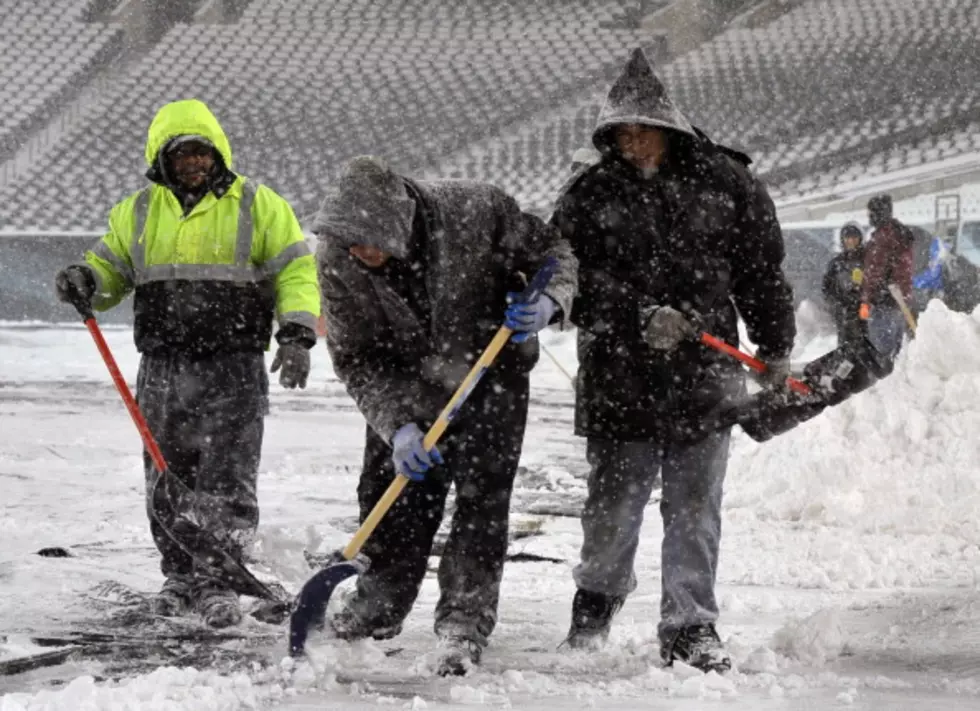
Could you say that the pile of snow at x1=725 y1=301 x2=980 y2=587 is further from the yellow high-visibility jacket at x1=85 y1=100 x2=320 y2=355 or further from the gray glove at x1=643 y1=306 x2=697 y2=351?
the yellow high-visibility jacket at x1=85 y1=100 x2=320 y2=355

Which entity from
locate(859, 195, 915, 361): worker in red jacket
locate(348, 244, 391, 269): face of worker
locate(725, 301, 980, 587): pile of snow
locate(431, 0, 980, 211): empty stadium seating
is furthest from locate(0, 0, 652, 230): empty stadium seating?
locate(348, 244, 391, 269): face of worker

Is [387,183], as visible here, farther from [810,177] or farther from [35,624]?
[810,177]

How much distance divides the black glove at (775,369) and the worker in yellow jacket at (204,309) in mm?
1086

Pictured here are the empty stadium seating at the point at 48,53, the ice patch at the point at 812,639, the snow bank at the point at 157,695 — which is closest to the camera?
the snow bank at the point at 157,695

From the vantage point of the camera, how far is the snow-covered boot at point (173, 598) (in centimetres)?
386

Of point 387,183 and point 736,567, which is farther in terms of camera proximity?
point 736,567

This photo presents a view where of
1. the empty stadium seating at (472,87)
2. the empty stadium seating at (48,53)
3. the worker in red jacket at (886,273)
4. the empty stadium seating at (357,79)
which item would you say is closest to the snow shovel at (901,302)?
the worker in red jacket at (886,273)

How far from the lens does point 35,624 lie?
12.1ft

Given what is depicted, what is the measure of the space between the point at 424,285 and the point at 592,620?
844 mm

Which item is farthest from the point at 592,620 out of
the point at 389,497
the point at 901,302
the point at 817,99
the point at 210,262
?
the point at 817,99

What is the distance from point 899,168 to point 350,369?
1334cm


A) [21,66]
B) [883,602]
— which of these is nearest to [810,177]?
[21,66]

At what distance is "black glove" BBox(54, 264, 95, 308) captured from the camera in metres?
3.80

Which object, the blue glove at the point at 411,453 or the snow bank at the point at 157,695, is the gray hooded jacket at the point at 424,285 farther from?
the snow bank at the point at 157,695
